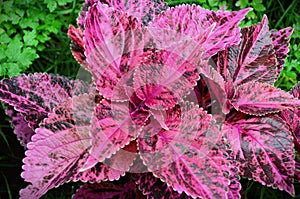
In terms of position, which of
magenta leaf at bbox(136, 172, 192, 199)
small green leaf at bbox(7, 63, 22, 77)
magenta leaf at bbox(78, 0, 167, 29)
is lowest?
magenta leaf at bbox(136, 172, 192, 199)

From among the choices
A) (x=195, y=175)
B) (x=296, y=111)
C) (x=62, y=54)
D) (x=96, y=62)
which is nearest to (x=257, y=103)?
(x=296, y=111)

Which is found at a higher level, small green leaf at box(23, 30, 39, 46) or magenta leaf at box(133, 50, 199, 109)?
magenta leaf at box(133, 50, 199, 109)

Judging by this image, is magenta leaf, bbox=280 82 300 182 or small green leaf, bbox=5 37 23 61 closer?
magenta leaf, bbox=280 82 300 182

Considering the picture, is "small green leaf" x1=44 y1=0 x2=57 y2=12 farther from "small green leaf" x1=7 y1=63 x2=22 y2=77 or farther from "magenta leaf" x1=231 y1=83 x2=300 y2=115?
"magenta leaf" x1=231 y1=83 x2=300 y2=115

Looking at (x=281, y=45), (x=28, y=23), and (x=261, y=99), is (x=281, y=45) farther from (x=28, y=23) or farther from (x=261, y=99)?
(x=28, y=23)

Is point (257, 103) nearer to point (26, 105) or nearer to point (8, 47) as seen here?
point (26, 105)

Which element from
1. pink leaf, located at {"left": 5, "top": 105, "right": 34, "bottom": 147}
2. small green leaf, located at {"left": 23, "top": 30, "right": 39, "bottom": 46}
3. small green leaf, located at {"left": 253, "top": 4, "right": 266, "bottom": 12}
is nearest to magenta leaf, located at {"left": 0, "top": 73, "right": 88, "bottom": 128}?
pink leaf, located at {"left": 5, "top": 105, "right": 34, "bottom": 147}

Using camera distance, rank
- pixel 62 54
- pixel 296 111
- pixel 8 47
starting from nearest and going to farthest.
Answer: pixel 296 111, pixel 8 47, pixel 62 54

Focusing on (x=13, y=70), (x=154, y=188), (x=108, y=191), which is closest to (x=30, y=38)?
(x=13, y=70)
